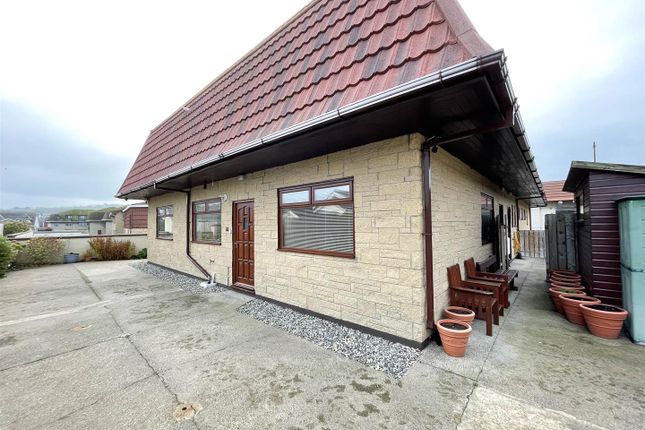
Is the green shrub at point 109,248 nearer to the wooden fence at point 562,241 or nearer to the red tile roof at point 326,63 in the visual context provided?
the red tile roof at point 326,63

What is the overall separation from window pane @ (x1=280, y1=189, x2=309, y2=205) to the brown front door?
1304 millimetres

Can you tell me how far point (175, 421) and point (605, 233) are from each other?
21.1 feet

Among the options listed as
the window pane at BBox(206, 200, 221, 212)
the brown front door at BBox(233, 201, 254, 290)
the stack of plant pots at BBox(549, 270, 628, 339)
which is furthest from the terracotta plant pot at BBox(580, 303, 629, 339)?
the window pane at BBox(206, 200, 221, 212)

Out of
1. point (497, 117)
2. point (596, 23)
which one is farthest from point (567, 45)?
point (497, 117)

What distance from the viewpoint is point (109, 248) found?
512 inches

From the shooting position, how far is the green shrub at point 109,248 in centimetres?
1284

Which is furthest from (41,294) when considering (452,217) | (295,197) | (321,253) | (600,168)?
(600,168)

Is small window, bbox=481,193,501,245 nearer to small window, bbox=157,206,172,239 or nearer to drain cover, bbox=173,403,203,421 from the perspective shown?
drain cover, bbox=173,403,203,421

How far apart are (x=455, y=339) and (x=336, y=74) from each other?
376 centimetres

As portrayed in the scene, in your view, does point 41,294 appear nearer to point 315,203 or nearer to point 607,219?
point 315,203

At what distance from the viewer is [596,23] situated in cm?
652

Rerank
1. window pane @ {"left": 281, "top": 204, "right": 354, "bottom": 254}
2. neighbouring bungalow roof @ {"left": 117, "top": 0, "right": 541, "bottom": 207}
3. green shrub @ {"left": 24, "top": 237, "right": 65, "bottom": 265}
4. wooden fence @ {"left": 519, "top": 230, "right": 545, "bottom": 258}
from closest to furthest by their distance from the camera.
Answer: neighbouring bungalow roof @ {"left": 117, "top": 0, "right": 541, "bottom": 207} < window pane @ {"left": 281, "top": 204, "right": 354, "bottom": 254} < green shrub @ {"left": 24, "top": 237, "right": 65, "bottom": 265} < wooden fence @ {"left": 519, "top": 230, "right": 545, "bottom": 258}

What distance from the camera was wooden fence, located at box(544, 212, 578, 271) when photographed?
21.2 feet

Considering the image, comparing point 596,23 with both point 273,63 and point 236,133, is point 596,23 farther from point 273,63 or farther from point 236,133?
point 236,133
